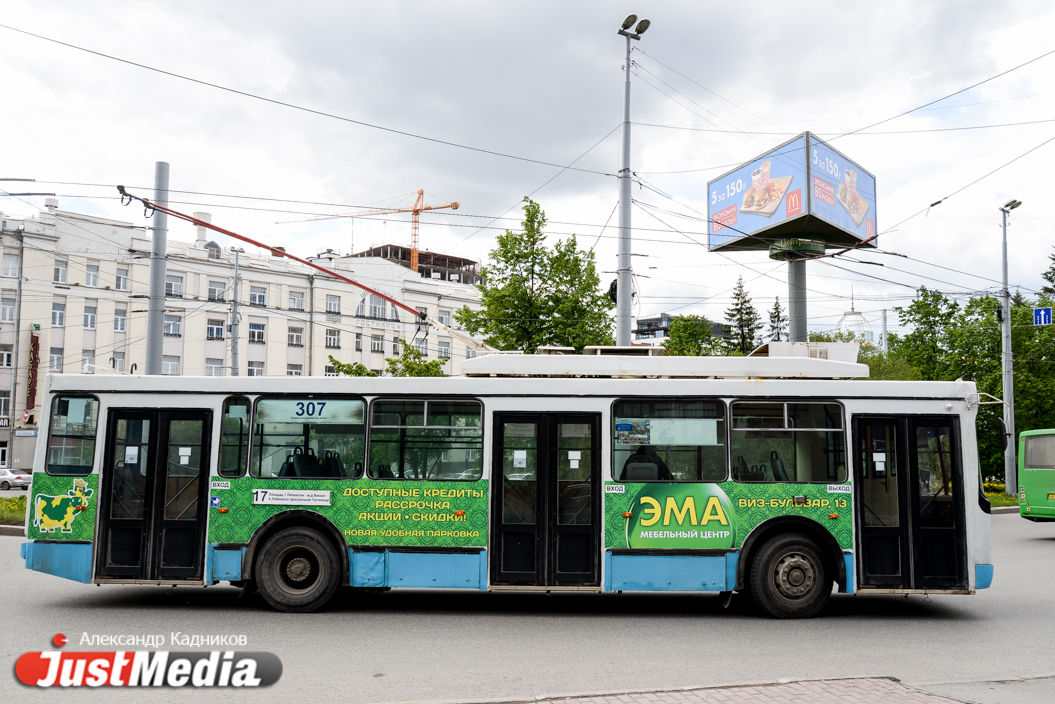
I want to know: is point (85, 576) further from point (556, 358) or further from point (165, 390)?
point (556, 358)

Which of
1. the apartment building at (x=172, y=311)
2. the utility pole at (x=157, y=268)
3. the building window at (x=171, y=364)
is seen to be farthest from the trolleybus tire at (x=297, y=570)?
the building window at (x=171, y=364)

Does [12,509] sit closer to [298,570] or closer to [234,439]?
[234,439]

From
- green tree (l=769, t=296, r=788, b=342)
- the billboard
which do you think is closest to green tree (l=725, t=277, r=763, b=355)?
green tree (l=769, t=296, r=788, b=342)

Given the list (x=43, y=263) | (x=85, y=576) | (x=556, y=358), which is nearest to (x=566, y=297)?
(x=556, y=358)

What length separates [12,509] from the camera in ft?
63.6

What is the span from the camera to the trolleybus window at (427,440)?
980cm

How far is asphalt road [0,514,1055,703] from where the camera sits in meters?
6.60

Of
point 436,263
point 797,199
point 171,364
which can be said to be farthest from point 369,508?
point 436,263

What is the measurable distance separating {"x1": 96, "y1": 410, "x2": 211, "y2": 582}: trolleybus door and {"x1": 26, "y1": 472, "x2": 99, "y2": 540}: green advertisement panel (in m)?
0.15

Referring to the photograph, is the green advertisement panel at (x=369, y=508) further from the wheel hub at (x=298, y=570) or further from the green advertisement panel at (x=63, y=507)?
the green advertisement panel at (x=63, y=507)

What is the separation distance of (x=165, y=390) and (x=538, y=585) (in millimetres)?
4989

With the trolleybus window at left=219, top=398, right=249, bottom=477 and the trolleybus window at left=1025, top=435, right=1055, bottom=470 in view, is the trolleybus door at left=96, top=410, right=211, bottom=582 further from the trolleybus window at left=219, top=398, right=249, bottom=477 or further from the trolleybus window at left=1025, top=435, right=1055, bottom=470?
the trolleybus window at left=1025, top=435, right=1055, bottom=470

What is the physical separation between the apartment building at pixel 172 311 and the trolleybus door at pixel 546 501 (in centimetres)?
3456

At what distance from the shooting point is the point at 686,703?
5.91m
